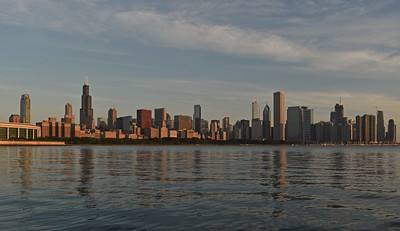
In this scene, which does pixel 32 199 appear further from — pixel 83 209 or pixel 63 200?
pixel 83 209

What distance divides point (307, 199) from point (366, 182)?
1655 cm

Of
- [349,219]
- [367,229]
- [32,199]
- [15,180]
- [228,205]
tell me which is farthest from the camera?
[15,180]

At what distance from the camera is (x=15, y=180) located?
42.8 metres

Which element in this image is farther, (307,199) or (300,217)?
(307,199)

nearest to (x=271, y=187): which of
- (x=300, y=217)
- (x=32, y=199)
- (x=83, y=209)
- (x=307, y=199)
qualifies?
(x=307, y=199)

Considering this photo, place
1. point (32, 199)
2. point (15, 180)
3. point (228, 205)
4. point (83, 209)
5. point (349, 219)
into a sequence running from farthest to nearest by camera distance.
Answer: point (15, 180), point (32, 199), point (228, 205), point (83, 209), point (349, 219)

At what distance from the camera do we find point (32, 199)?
98.2 ft

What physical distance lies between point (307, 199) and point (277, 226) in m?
10.0

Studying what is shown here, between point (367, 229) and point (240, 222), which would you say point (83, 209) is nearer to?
point (240, 222)

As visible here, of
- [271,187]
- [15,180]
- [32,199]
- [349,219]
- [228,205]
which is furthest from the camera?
[15,180]

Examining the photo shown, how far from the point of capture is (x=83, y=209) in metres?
25.9

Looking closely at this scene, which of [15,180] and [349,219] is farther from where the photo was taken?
[15,180]

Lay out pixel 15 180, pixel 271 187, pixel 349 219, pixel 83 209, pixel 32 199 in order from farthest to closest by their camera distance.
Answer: pixel 15 180 → pixel 271 187 → pixel 32 199 → pixel 83 209 → pixel 349 219

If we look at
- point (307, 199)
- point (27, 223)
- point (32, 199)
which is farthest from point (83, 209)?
point (307, 199)
